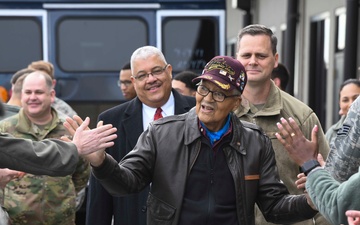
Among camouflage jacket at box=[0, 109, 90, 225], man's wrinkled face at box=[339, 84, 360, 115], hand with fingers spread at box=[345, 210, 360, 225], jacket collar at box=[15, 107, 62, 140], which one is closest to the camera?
hand with fingers spread at box=[345, 210, 360, 225]

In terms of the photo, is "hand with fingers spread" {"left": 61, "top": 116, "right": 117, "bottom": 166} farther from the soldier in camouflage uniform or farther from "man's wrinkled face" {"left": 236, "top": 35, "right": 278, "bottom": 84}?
the soldier in camouflage uniform

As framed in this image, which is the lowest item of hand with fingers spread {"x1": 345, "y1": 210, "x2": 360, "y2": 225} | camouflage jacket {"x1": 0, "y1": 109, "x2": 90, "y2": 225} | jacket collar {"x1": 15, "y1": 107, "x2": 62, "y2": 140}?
camouflage jacket {"x1": 0, "y1": 109, "x2": 90, "y2": 225}

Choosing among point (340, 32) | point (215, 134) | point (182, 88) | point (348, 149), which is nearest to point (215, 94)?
point (215, 134)

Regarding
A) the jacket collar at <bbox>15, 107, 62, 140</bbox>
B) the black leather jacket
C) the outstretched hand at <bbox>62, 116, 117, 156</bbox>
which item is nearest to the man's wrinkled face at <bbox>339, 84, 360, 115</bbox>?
the jacket collar at <bbox>15, 107, 62, 140</bbox>

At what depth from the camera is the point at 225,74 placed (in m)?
4.87

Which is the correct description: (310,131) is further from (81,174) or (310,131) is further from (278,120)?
(81,174)

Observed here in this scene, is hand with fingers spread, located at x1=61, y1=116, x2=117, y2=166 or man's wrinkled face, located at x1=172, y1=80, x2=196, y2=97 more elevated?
hand with fingers spread, located at x1=61, y1=116, x2=117, y2=166

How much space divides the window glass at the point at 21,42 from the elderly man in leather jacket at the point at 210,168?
29.8 feet

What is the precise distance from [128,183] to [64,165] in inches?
12.5

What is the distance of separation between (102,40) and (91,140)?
9.18 meters

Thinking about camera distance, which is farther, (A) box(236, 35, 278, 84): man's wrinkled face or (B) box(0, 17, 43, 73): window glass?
(B) box(0, 17, 43, 73): window glass

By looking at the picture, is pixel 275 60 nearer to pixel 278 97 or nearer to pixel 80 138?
pixel 278 97

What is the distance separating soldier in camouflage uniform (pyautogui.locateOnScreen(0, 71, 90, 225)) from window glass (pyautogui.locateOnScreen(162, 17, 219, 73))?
19.8 ft

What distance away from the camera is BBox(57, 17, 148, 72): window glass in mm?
13781
